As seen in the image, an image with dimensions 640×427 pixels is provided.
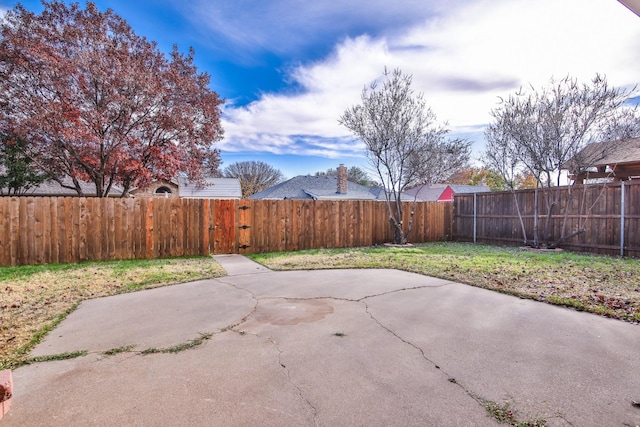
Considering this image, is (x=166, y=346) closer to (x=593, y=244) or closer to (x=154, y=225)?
(x=154, y=225)

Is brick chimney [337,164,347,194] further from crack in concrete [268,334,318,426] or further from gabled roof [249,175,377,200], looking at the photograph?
crack in concrete [268,334,318,426]

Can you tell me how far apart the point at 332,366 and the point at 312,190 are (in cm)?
1999

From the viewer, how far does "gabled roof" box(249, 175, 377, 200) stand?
69.6 feet

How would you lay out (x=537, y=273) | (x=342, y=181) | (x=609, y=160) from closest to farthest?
(x=537, y=273), (x=609, y=160), (x=342, y=181)

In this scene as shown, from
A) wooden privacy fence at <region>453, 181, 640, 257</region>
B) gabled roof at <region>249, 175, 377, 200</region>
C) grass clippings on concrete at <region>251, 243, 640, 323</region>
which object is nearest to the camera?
grass clippings on concrete at <region>251, 243, 640, 323</region>

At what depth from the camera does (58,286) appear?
5055 mm

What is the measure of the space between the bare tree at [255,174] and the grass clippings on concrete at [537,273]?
30.3m

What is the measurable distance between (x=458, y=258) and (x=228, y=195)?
1698cm

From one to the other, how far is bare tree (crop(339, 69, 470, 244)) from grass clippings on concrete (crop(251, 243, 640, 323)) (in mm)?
3578

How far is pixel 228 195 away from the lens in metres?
21.8

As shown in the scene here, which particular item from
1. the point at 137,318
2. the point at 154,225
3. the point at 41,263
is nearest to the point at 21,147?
the point at 41,263

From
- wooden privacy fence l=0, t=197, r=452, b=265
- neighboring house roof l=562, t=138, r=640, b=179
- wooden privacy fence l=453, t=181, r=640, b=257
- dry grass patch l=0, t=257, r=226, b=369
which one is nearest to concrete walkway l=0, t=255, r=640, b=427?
dry grass patch l=0, t=257, r=226, b=369

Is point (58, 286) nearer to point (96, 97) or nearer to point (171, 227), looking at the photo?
point (171, 227)

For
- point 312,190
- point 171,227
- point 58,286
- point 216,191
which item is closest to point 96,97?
point 171,227
